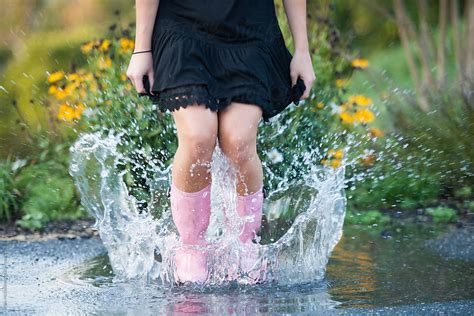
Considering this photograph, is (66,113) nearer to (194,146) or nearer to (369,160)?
(369,160)

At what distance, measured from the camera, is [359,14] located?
6309mm

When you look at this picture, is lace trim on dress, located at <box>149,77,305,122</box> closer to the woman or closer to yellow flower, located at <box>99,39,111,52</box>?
the woman

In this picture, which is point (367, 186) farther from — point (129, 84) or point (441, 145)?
point (129, 84)

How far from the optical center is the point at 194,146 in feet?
9.55

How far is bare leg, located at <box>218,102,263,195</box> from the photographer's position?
2.92 metres

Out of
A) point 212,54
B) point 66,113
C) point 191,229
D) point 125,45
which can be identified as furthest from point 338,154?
point 212,54

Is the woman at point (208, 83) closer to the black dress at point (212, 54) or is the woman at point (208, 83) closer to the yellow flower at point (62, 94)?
the black dress at point (212, 54)

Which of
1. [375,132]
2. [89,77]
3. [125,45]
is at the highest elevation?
[125,45]

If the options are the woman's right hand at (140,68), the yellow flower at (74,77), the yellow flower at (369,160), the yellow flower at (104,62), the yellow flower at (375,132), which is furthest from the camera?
the yellow flower at (375,132)

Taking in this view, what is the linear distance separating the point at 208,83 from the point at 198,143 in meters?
0.18

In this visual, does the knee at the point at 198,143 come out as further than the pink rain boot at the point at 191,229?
No

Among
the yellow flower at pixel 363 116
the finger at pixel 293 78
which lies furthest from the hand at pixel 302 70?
the yellow flower at pixel 363 116

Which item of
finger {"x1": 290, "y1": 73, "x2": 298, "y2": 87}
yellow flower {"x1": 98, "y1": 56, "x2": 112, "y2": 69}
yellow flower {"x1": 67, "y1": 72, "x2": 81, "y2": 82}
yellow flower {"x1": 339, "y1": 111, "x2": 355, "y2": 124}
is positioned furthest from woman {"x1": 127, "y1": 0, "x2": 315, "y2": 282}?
yellow flower {"x1": 67, "y1": 72, "x2": 81, "y2": 82}

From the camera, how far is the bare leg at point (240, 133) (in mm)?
2920
